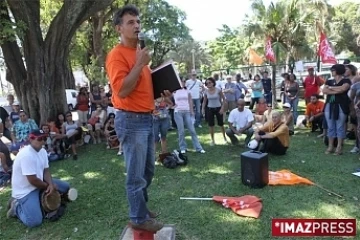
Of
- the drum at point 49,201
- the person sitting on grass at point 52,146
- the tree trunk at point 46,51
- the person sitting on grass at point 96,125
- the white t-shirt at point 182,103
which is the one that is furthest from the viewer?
Result: the person sitting on grass at point 96,125

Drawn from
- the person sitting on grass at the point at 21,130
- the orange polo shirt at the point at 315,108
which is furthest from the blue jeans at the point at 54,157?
the orange polo shirt at the point at 315,108

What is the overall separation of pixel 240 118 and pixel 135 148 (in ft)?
19.2

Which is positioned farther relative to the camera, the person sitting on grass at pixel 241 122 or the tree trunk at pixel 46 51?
the tree trunk at pixel 46 51

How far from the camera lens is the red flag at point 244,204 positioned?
440cm

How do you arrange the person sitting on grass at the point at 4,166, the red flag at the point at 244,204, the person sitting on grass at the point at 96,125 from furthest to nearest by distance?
the person sitting on grass at the point at 96,125 → the person sitting on grass at the point at 4,166 → the red flag at the point at 244,204

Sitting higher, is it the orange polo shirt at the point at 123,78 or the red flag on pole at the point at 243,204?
the orange polo shirt at the point at 123,78

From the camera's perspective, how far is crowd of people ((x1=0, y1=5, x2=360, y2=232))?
107 inches

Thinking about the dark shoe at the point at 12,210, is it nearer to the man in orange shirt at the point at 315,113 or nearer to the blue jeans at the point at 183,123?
the blue jeans at the point at 183,123

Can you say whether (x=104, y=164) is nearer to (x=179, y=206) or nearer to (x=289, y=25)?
(x=179, y=206)

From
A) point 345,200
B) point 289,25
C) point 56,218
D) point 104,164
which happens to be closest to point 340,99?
point 345,200

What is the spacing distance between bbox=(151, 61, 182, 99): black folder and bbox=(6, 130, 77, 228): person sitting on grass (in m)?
2.44

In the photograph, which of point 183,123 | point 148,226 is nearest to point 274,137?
point 183,123

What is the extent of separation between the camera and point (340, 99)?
6.74 m

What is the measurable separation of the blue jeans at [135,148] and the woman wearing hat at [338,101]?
16.3ft
